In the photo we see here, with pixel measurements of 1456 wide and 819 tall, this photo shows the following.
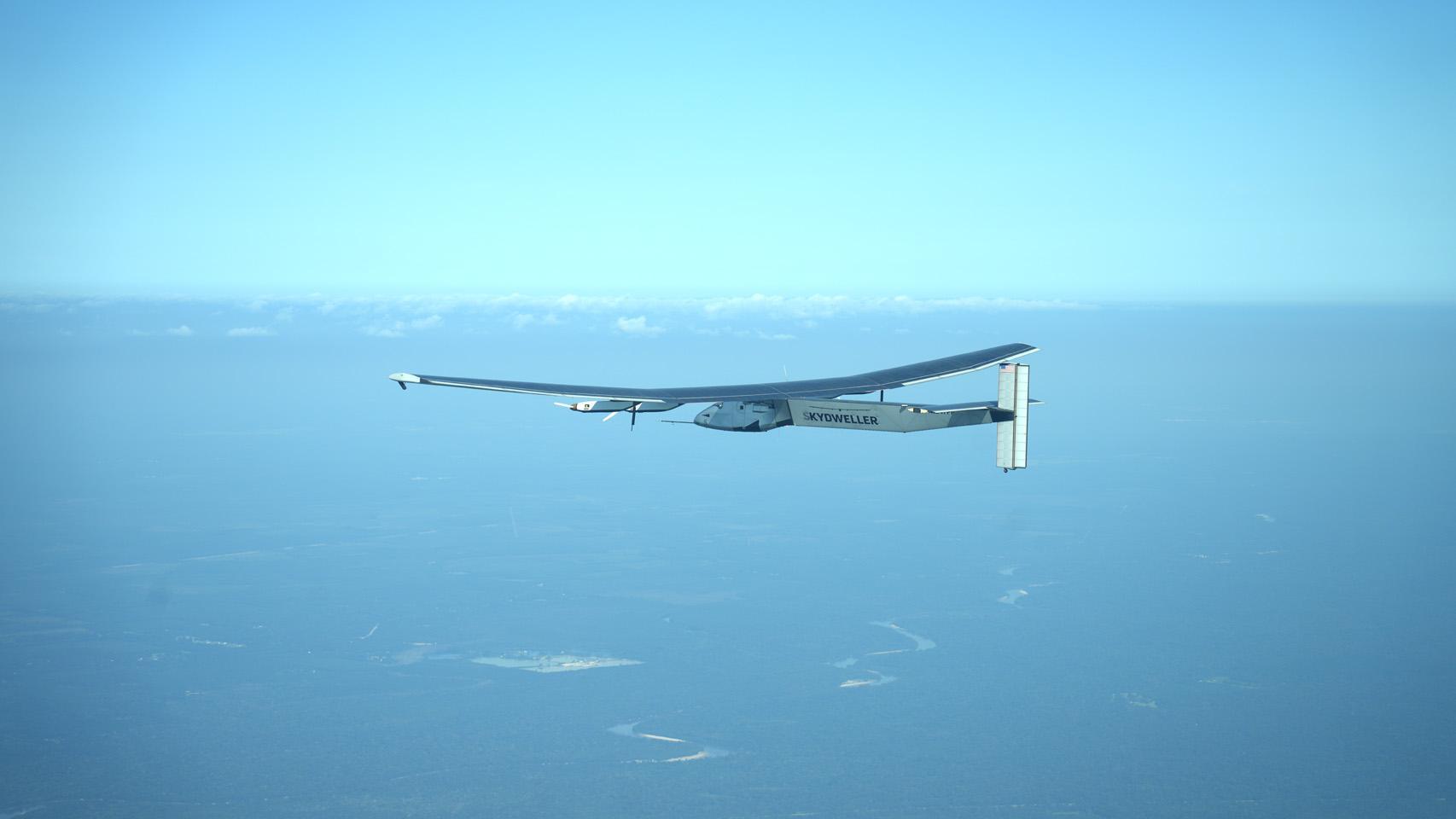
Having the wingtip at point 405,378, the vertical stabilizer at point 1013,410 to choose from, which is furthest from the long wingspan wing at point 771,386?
the vertical stabilizer at point 1013,410

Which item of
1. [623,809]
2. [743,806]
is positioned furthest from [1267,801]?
[623,809]

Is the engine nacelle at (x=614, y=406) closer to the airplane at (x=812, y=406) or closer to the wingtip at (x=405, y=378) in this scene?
the airplane at (x=812, y=406)

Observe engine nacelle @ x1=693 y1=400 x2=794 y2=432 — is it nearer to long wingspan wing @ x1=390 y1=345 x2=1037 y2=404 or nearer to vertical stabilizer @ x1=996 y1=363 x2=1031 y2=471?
long wingspan wing @ x1=390 y1=345 x2=1037 y2=404

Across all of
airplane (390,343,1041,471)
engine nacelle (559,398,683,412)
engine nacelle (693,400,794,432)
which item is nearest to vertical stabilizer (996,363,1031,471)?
airplane (390,343,1041,471)

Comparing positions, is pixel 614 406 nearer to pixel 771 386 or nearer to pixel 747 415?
pixel 747 415

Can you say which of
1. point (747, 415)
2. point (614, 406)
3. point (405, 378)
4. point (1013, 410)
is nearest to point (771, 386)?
point (747, 415)

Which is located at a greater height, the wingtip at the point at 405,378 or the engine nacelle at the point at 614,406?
the wingtip at the point at 405,378
